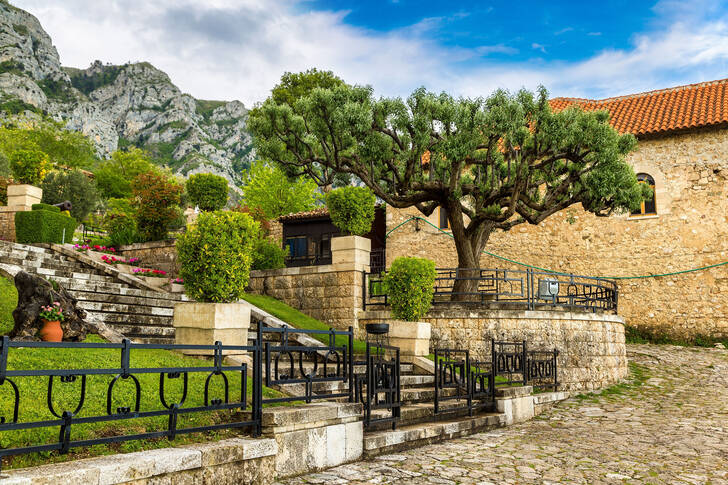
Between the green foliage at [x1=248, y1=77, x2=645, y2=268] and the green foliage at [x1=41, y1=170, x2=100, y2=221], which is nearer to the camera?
the green foliage at [x1=248, y1=77, x2=645, y2=268]

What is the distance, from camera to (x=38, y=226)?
50.4 ft

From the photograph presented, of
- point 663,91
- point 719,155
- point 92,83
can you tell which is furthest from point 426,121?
point 92,83

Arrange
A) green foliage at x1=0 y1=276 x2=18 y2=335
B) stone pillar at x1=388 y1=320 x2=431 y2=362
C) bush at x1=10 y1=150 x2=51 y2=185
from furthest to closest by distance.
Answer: bush at x1=10 y1=150 x2=51 y2=185, stone pillar at x1=388 y1=320 x2=431 y2=362, green foliage at x1=0 y1=276 x2=18 y2=335

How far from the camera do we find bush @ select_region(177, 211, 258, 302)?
28.5 ft

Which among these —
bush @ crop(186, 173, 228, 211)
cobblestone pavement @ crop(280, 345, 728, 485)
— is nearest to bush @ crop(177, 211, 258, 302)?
cobblestone pavement @ crop(280, 345, 728, 485)

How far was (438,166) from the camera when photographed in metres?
16.3

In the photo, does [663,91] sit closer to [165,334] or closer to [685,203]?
[685,203]

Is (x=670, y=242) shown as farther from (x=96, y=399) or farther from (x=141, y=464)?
(x=141, y=464)

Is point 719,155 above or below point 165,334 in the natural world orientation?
above

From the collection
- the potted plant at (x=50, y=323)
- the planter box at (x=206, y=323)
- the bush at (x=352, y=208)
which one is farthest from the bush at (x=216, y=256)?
the bush at (x=352, y=208)

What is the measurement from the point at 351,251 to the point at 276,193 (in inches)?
1008

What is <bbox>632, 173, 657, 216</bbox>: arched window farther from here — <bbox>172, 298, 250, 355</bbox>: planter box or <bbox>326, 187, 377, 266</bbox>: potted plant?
<bbox>172, 298, 250, 355</bbox>: planter box

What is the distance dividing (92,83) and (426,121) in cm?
15069

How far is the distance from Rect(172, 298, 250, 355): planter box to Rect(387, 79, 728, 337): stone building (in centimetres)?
1390
